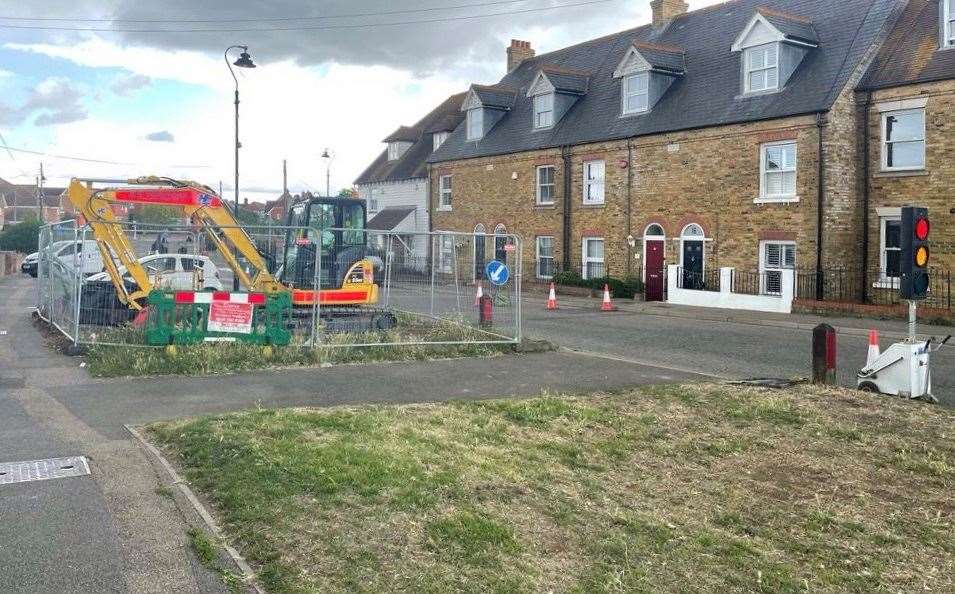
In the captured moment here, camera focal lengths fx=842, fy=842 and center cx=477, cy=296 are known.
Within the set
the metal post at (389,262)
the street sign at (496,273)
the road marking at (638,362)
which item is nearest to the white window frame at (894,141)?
the street sign at (496,273)

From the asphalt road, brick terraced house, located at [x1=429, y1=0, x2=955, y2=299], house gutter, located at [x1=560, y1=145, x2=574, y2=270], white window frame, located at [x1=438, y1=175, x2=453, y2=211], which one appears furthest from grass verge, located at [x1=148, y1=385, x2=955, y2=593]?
white window frame, located at [x1=438, y1=175, x2=453, y2=211]

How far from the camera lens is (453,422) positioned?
8.55 metres

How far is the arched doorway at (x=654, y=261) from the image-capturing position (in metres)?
28.9

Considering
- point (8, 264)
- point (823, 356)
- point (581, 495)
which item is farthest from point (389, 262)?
point (8, 264)

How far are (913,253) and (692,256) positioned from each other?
57.9 feet

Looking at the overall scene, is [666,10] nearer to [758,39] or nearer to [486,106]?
[758,39]

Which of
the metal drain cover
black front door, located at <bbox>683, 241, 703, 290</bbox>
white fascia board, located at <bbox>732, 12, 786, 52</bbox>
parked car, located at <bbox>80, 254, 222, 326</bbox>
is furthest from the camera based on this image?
black front door, located at <bbox>683, 241, 703, 290</bbox>

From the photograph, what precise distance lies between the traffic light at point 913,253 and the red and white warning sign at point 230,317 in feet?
30.0

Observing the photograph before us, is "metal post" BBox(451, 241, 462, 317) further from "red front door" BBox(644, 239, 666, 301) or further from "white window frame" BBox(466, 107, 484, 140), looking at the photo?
"white window frame" BBox(466, 107, 484, 140)

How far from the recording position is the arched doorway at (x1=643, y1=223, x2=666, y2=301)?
94.9 feet

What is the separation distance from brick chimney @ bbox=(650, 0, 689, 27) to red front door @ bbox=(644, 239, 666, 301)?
1056 cm

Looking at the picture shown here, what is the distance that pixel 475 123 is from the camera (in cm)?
3981

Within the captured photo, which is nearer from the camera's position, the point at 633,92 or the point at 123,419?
the point at 123,419

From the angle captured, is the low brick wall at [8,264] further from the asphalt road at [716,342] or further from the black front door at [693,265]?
the black front door at [693,265]
